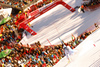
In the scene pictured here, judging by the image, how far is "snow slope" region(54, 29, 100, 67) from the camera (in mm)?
9789

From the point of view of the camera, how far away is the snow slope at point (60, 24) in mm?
12430

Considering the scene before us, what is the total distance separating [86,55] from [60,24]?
14.1ft

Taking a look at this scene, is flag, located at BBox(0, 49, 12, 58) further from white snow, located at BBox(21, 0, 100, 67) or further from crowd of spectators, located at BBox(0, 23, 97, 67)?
white snow, located at BBox(21, 0, 100, 67)

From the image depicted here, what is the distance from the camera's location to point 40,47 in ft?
40.6

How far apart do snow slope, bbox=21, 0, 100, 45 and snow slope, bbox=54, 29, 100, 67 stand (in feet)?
5.58

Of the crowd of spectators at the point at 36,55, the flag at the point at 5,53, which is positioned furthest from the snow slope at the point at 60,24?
the flag at the point at 5,53

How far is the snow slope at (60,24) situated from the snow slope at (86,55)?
1.70 metres

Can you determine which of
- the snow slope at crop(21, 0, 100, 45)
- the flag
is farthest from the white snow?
the flag

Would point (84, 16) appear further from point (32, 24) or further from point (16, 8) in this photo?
point (16, 8)

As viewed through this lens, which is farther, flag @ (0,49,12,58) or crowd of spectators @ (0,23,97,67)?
flag @ (0,49,12,58)

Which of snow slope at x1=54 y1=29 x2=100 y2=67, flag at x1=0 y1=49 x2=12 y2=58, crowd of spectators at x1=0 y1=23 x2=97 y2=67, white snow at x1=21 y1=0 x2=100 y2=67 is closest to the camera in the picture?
snow slope at x1=54 y1=29 x2=100 y2=67

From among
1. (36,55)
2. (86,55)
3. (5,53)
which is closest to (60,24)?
(36,55)

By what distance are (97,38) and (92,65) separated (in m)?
2.37

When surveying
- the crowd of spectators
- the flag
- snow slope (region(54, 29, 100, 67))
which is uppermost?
snow slope (region(54, 29, 100, 67))
